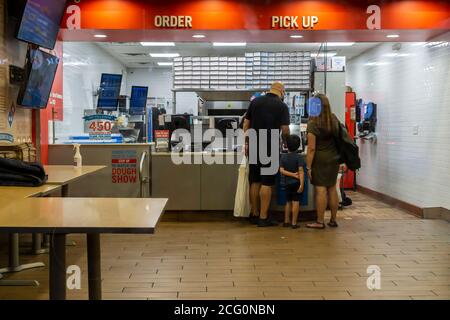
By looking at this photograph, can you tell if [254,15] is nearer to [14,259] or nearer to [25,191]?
[25,191]

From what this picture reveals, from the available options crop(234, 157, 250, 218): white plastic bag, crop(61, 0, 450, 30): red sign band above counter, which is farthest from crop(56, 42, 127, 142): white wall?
crop(234, 157, 250, 218): white plastic bag

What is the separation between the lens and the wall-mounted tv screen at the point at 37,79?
4652mm

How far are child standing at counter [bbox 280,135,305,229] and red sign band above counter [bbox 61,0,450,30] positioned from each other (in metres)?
1.49

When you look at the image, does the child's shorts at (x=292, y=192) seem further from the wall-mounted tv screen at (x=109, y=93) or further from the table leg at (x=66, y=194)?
the wall-mounted tv screen at (x=109, y=93)

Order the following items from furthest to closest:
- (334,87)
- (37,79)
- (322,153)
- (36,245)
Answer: (334,87), (322,153), (37,79), (36,245)

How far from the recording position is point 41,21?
468 centimetres

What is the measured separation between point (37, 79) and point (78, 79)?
3685 millimetres

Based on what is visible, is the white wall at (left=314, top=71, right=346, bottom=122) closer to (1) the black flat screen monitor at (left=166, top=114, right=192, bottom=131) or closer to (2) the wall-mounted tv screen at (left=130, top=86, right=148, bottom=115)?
(1) the black flat screen monitor at (left=166, top=114, right=192, bottom=131)

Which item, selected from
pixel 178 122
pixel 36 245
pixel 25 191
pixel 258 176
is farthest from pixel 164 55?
pixel 25 191

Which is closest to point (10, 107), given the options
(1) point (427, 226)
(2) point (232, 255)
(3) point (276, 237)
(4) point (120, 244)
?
(4) point (120, 244)

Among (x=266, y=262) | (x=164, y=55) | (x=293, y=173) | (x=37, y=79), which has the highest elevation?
(x=164, y=55)

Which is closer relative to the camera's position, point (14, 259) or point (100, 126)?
point (14, 259)

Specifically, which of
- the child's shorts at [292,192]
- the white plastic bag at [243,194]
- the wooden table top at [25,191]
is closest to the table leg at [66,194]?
the wooden table top at [25,191]

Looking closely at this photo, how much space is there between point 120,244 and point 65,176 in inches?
45.5
